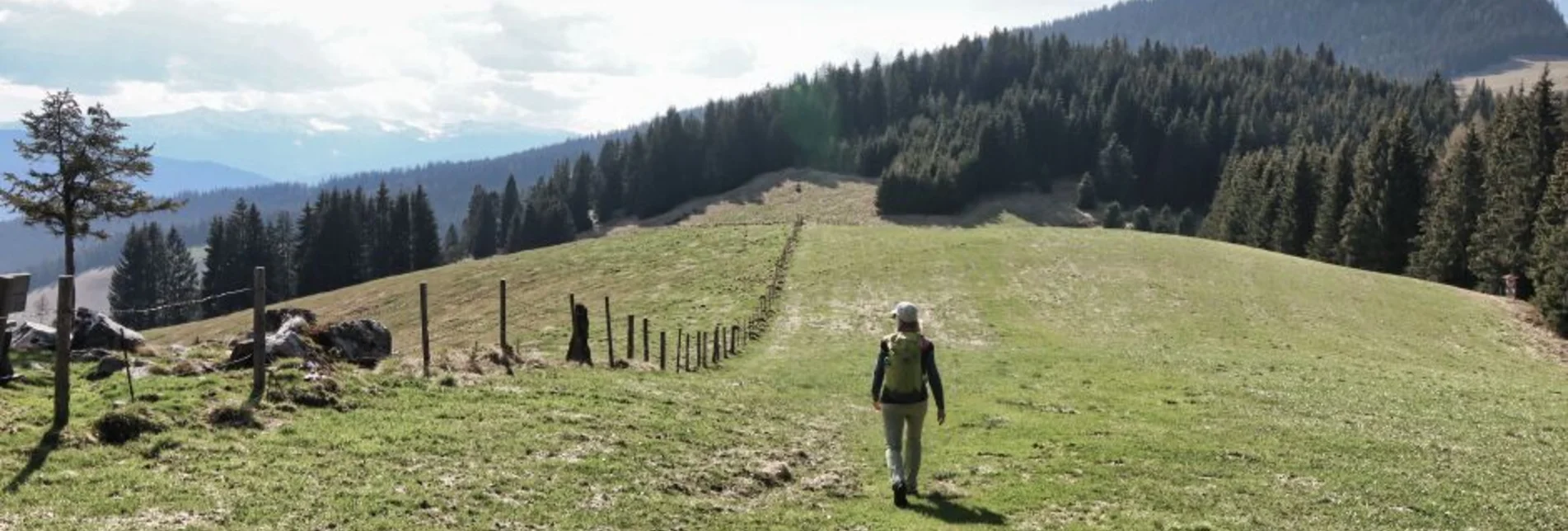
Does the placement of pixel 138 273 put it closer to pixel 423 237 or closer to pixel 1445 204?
pixel 423 237

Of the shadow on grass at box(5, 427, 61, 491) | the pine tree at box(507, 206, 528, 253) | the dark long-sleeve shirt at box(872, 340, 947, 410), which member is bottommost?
the pine tree at box(507, 206, 528, 253)

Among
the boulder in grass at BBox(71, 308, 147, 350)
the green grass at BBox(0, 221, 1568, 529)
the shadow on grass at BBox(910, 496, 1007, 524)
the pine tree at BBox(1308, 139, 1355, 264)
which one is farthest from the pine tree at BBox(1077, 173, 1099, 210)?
the shadow on grass at BBox(910, 496, 1007, 524)

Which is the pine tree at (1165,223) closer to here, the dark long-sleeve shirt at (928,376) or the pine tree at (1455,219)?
the pine tree at (1455,219)

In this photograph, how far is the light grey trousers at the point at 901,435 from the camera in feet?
53.2

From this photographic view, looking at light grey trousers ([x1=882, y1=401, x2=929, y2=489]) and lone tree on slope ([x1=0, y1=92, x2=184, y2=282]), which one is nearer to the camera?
light grey trousers ([x1=882, y1=401, x2=929, y2=489])

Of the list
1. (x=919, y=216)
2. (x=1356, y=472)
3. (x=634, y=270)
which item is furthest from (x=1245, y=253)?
(x=919, y=216)

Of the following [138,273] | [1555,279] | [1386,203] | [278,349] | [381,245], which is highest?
[1386,203]

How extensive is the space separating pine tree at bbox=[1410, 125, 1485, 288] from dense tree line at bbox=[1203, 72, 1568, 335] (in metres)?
0.09

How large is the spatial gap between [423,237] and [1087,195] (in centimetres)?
12263

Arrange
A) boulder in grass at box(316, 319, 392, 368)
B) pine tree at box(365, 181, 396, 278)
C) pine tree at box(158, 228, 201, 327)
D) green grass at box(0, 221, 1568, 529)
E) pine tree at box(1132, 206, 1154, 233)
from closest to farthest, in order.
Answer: green grass at box(0, 221, 1568, 529) < boulder in grass at box(316, 319, 392, 368) < pine tree at box(158, 228, 201, 327) < pine tree at box(365, 181, 396, 278) < pine tree at box(1132, 206, 1154, 233)

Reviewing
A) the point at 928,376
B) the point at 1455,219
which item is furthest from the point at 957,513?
the point at 1455,219

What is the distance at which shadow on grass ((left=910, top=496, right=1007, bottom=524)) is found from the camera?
15.1 m

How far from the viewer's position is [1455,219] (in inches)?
3017

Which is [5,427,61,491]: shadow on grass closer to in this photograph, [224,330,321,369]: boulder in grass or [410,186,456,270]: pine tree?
[224,330,321,369]: boulder in grass
